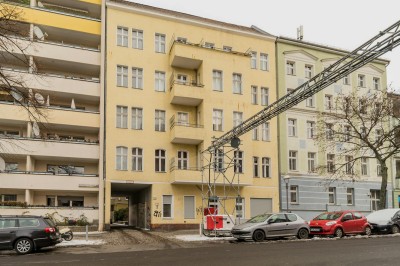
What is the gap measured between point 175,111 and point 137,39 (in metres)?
6.38

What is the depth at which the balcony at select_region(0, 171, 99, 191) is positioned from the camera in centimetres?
3198

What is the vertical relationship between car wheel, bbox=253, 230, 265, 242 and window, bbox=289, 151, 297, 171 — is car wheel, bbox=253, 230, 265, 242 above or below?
below

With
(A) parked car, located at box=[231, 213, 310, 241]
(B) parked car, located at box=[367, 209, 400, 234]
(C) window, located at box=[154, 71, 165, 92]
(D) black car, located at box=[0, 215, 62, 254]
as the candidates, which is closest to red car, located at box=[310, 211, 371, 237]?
(B) parked car, located at box=[367, 209, 400, 234]

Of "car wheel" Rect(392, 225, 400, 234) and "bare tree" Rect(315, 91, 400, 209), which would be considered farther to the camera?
"bare tree" Rect(315, 91, 400, 209)

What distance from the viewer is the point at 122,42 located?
36062 millimetres

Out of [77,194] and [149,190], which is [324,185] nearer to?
[149,190]

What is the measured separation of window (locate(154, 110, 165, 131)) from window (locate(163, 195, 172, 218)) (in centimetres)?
532

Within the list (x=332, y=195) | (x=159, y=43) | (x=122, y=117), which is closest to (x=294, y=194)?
(x=332, y=195)

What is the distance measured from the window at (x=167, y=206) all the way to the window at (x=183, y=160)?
103 inches

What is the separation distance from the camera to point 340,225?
83.5ft

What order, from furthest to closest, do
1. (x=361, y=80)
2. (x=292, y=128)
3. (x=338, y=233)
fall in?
(x=361, y=80) → (x=292, y=128) → (x=338, y=233)

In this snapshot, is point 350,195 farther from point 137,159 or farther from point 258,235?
point 258,235

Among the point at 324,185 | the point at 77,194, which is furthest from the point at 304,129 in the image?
the point at 77,194

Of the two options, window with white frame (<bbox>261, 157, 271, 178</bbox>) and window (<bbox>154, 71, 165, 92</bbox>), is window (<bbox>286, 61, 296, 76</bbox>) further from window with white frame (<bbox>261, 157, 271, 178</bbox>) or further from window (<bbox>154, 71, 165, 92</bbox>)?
window (<bbox>154, 71, 165, 92</bbox>)
